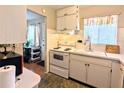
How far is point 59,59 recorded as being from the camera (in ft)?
13.5

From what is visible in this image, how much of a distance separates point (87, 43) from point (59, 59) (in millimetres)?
958

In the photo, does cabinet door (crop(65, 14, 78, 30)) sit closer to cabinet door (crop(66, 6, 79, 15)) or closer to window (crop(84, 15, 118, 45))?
cabinet door (crop(66, 6, 79, 15))

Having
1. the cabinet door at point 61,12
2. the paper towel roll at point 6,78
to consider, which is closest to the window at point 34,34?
the cabinet door at point 61,12

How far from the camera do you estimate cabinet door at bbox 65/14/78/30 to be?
369 cm

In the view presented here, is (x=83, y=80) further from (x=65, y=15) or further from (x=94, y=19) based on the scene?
(x=65, y=15)

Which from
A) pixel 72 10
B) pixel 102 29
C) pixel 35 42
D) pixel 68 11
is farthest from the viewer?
pixel 35 42

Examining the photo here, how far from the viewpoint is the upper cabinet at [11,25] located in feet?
2.64

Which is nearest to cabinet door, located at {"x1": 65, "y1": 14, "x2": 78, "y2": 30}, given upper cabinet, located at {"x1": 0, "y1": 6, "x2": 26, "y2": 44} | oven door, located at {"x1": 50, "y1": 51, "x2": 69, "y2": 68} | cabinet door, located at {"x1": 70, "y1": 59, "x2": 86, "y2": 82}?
oven door, located at {"x1": 50, "y1": 51, "x2": 69, "y2": 68}

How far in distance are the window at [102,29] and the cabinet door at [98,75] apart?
847mm

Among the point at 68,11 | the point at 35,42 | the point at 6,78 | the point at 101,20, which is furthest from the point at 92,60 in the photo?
the point at 35,42

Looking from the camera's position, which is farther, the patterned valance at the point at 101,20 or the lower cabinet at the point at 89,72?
the patterned valance at the point at 101,20

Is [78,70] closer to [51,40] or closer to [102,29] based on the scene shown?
[102,29]

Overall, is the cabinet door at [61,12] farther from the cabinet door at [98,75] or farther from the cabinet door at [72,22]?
the cabinet door at [98,75]

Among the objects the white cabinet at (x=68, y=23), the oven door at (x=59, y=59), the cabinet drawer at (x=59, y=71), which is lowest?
the cabinet drawer at (x=59, y=71)
